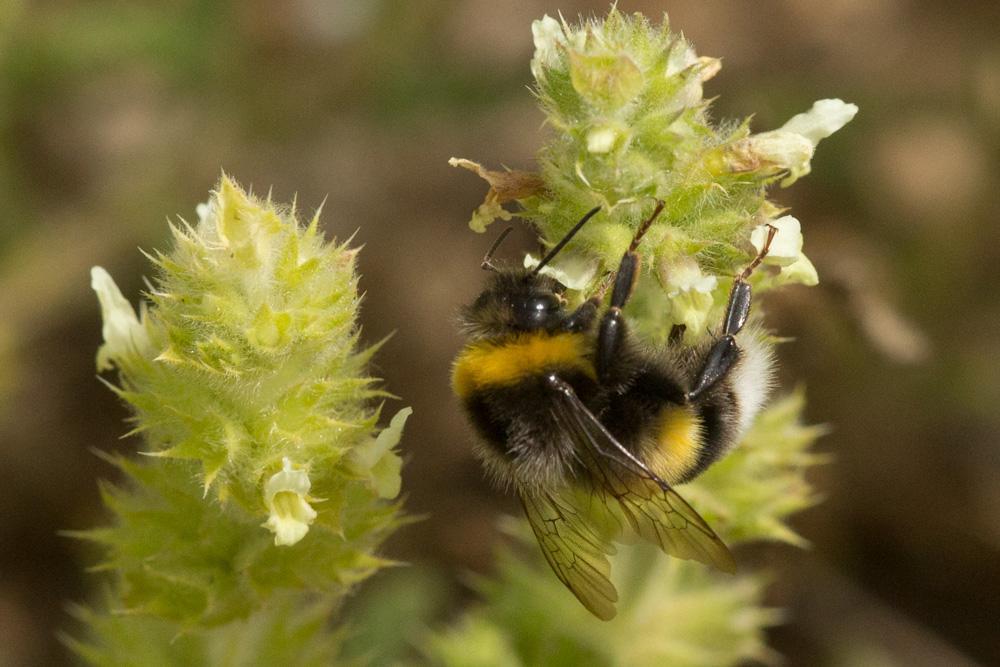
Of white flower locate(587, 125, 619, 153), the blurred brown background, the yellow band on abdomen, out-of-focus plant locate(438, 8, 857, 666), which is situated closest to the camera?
white flower locate(587, 125, 619, 153)

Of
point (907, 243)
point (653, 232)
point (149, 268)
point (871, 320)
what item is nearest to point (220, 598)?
point (653, 232)

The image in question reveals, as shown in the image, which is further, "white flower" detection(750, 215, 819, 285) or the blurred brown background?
the blurred brown background

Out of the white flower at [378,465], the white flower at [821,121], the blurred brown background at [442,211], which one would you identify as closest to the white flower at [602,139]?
the white flower at [821,121]

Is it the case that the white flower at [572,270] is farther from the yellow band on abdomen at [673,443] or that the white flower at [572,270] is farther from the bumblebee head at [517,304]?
the yellow band on abdomen at [673,443]

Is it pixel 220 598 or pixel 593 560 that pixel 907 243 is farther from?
pixel 220 598

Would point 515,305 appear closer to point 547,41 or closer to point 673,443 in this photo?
point 673,443

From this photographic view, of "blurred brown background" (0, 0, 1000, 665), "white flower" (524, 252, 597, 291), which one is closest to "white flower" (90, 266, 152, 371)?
"white flower" (524, 252, 597, 291)

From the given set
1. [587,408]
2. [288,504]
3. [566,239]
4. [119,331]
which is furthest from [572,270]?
[119,331]

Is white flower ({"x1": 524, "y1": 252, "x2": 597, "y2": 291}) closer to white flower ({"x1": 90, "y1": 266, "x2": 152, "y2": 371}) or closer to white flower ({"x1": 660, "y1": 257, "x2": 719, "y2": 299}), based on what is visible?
white flower ({"x1": 660, "y1": 257, "x2": 719, "y2": 299})
